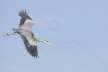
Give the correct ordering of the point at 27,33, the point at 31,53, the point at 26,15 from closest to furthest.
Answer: the point at 31,53 → the point at 27,33 → the point at 26,15

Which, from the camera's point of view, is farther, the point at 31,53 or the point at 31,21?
the point at 31,21

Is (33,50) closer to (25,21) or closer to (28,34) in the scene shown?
(28,34)

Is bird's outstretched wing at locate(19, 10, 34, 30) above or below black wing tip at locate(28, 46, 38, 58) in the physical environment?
above

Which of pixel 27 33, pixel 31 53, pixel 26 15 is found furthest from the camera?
pixel 26 15

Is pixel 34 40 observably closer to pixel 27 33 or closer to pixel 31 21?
pixel 27 33

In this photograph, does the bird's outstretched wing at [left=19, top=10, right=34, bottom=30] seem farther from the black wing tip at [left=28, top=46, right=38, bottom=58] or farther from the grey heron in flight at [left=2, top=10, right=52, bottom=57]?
the black wing tip at [left=28, top=46, right=38, bottom=58]

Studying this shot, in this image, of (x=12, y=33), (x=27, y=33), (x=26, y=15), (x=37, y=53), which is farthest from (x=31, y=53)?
(x=26, y=15)

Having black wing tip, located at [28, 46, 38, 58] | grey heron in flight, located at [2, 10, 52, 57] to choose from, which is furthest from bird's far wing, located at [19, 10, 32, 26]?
black wing tip, located at [28, 46, 38, 58]

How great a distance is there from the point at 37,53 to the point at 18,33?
4.14 m

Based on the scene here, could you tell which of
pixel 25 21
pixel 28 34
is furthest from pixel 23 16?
pixel 28 34

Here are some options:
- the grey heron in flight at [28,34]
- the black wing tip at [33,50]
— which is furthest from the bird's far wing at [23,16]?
the black wing tip at [33,50]

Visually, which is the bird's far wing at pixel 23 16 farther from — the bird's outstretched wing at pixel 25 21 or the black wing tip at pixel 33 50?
the black wing tip at pixel 33 50

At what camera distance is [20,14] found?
44875 millimetres

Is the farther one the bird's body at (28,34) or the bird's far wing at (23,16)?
the bird's far wing at (23,16)
